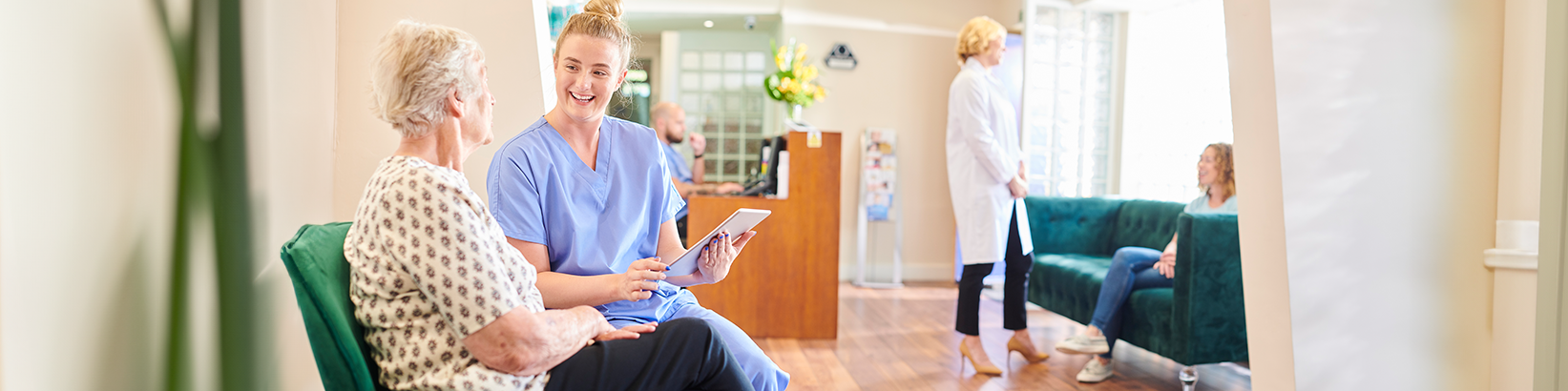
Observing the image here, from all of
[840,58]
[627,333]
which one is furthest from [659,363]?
[840,58]

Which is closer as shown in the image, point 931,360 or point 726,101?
point 931,360

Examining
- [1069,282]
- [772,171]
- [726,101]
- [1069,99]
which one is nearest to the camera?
[1069,282]

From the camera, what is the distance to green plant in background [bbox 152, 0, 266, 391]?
126 centimetres

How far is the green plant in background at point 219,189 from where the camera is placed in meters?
1.26

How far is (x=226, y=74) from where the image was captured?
52.9 inches

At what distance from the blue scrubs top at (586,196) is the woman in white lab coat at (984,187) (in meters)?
1.88

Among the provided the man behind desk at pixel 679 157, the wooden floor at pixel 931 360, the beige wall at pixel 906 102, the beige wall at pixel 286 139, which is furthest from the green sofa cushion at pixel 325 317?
the beige wall at pixel 906 102

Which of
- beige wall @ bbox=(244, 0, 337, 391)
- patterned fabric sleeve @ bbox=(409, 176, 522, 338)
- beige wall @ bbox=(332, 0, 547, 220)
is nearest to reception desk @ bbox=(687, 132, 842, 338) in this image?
beige wall @ bbox=(332, 0, 547, 220)

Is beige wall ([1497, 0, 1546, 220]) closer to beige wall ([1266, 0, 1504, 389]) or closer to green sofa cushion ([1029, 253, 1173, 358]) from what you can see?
beige wall ([1266, 0, 1504, 389])

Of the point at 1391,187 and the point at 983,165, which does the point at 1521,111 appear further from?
the point at 983,165

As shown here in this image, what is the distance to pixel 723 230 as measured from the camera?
147cm

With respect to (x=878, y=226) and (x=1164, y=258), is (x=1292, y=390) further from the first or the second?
(x=878, y=226)

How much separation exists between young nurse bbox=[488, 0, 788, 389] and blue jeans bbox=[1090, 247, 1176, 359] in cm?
196

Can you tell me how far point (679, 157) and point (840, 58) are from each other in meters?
1.69
